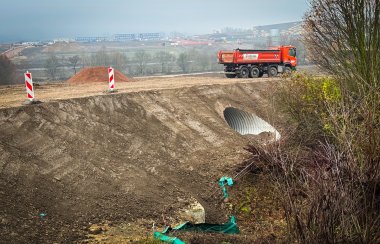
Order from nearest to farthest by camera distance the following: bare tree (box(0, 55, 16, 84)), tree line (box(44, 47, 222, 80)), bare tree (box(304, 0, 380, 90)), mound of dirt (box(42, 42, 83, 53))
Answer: bare tree (box(304, 0, 380, 90)) → bare tree (box(0, 55, 16, 84)) → tree line (box(44, 47, 222, 80)) → mound of dirt (box(42, 42, 83, 53))

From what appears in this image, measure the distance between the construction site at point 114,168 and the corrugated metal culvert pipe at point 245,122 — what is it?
3.83 feet

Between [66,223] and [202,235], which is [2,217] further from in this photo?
[202,235]

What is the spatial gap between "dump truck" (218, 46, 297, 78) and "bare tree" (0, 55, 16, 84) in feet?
86.0

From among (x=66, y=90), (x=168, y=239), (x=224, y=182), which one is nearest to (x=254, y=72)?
(x=66, y=90)

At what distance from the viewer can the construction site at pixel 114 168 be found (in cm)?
902

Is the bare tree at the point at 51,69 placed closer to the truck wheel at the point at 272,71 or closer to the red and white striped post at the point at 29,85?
the truck wheel at the point at 272,71

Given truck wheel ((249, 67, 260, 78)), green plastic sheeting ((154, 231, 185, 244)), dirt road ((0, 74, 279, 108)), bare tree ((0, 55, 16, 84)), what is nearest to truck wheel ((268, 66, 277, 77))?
truck wheel ((249, 67, 260, 78))

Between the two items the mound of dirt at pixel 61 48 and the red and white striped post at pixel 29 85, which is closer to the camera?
the red and white striped post at pixel 29 85

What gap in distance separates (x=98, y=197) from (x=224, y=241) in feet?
13.5

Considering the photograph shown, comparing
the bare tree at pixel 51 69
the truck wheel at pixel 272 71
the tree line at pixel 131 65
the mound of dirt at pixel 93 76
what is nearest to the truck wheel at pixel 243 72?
the truck wheel at pixel 272 71

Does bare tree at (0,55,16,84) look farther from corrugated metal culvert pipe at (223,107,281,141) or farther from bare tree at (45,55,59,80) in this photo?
corrugated metal culvert pipe at (223,107,281,141)

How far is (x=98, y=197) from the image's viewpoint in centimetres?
1034

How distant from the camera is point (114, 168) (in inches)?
467

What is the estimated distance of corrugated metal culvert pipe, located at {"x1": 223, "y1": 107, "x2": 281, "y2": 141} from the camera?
19234 mm
